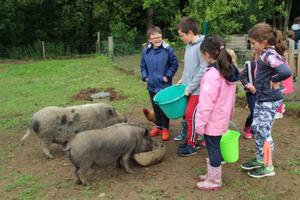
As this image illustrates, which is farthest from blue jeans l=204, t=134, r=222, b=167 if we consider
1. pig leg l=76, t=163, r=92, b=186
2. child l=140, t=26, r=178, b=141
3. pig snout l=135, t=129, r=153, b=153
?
child l=140, t=26, r=178, b=141

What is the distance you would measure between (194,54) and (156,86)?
105 cm

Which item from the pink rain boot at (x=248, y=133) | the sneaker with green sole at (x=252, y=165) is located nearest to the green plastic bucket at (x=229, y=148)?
the sneaker with green sole at (x=252, y=165)

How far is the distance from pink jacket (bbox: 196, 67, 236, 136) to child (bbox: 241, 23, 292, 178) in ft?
1.40

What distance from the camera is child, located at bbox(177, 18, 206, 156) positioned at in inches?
205

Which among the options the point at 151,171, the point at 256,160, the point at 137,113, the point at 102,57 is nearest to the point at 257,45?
the point at 256,160

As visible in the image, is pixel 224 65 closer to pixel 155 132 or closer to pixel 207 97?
pixel 207 97

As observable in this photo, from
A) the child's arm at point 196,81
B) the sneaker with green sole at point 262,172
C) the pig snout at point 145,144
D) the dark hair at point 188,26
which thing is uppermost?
the dark hair at point 188,26

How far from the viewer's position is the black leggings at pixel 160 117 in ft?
21.0

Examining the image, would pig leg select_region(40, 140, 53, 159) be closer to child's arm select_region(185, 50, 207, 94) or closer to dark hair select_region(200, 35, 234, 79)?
child's arm select_region(185, 50, 207, 94)

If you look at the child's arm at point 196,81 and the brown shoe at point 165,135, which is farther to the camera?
the brown shoe at point 165,135

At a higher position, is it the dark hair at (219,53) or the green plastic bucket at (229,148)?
the dark hair at (219,53)

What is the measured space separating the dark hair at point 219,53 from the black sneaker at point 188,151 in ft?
5.62

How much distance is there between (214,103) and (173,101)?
925mm

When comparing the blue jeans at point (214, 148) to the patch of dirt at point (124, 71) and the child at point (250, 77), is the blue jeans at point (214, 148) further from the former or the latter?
the patch of dirt at point (124, 71)
